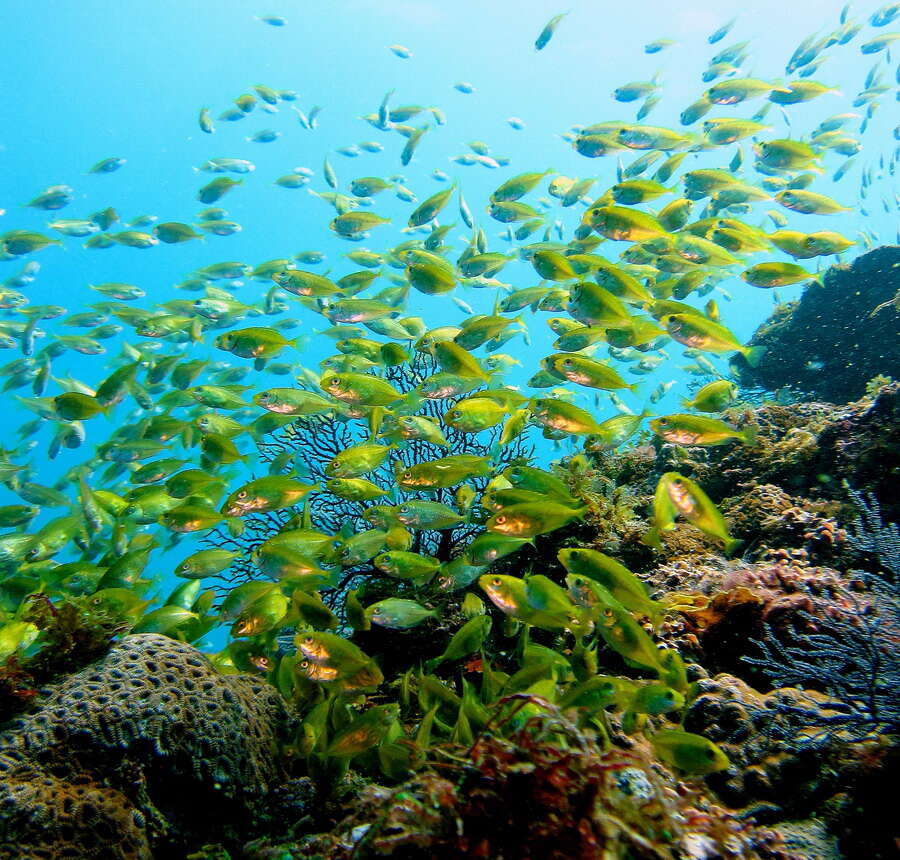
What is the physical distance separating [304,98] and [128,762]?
123173mm

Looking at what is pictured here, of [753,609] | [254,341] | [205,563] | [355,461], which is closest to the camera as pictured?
[753,609]

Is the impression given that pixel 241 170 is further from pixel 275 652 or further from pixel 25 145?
pixel 25 145

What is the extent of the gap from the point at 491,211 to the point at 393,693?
6105 millimetres

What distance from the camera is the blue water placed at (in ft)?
202

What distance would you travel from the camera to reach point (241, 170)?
1401 cm

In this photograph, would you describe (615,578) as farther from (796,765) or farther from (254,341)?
(254,341)

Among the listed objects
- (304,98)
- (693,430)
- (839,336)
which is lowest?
(693,430)

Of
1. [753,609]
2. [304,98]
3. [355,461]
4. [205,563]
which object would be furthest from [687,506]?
[304,98]

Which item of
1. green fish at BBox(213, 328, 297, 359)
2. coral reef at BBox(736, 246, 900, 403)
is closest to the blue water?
coral reef at BBox(736, 246, 900, 403)

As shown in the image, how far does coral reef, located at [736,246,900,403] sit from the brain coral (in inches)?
377

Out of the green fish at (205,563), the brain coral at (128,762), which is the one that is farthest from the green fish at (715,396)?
the green fish at (205,563)

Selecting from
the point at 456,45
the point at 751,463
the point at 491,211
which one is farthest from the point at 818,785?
the point at 456,45

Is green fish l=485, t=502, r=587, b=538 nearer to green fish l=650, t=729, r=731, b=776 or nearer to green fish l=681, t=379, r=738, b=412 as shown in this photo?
green fish l=650, t=729, r=731, b=776

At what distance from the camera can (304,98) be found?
336 ft
